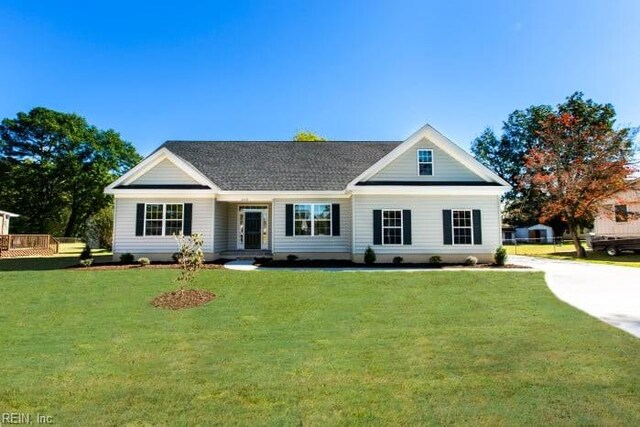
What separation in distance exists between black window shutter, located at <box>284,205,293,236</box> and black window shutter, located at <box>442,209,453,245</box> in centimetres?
716

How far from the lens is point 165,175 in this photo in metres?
17.6

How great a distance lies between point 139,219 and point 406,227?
40.9 feet

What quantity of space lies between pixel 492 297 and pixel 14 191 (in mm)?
50381

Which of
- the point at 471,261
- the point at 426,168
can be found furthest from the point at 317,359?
the point at 426,168

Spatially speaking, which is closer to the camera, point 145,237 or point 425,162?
point 145,237

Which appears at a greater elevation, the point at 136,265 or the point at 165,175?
the point at 165,175

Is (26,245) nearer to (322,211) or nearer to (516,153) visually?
(322,211)

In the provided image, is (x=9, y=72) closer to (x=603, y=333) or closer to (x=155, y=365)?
(x=155, y=365)

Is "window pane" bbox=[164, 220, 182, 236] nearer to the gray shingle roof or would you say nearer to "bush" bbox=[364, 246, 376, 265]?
the gray shingle roof

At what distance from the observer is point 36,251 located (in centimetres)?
2491

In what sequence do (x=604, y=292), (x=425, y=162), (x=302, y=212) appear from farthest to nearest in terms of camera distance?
1. (x=302, y=212)
2. (x=425, y=162)
3. (x=604, y=292)

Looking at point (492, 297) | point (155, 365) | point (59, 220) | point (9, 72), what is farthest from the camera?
point (59, 220)

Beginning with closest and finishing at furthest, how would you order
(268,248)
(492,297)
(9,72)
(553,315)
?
(553,315)
(492,297)
(268,248)
(9,72)

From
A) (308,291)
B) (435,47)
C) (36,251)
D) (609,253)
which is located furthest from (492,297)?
(36,251)
